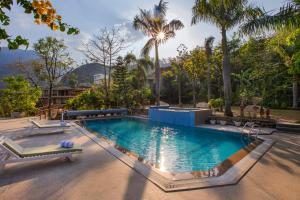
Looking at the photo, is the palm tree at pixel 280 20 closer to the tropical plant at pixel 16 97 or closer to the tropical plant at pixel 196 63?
the tropical plant at pixel 196 63

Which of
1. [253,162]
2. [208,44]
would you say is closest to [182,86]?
[208,44]

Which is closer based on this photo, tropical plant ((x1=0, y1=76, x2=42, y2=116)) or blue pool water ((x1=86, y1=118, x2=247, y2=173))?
blue pool water ((x1=86, y1=118, x2=247, y2=173))

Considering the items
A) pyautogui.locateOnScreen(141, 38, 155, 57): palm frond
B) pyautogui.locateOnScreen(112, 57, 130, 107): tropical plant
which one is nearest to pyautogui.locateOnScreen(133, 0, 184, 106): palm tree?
pyautogui.locateOnScreen(141, 38, 155, 57): palm frond

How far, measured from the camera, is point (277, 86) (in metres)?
19.5

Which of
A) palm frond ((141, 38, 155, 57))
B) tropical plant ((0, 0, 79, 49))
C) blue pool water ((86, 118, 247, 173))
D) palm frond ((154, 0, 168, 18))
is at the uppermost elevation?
palm frond ((154, 0, 168, 18))

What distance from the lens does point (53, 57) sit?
21.7 m

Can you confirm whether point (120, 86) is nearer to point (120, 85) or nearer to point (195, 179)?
point (120, 85)

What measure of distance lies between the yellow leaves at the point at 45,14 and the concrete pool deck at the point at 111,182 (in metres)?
3.12

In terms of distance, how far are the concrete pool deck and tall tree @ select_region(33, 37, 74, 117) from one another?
51.3 feet

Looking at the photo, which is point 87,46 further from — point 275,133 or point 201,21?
point 275,133

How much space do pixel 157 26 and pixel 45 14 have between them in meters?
18.3

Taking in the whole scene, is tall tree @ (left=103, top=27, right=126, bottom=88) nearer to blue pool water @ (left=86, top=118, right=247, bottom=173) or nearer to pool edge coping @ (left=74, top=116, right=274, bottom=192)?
blue pool water @ (left=86, top=118, right=247, bottom=173)

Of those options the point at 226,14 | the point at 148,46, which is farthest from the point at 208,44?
the point at 226,14

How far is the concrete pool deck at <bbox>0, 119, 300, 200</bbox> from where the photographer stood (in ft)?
12.2
